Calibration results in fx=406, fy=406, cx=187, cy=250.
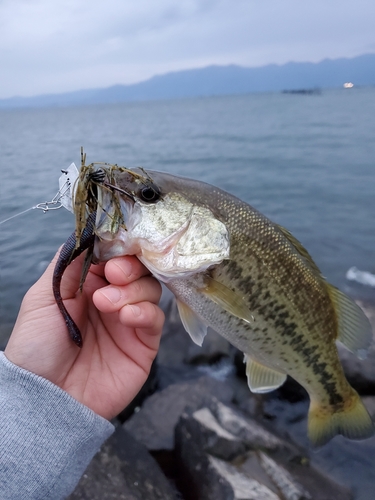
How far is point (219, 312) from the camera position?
9.43 ft

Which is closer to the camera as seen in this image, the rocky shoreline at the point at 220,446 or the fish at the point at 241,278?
the fish at the point at 241,278

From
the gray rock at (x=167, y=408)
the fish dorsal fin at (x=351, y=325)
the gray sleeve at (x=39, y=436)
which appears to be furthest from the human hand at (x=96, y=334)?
the gray rock at (x=167, y=408)

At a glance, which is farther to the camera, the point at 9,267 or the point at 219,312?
the point at 9,267

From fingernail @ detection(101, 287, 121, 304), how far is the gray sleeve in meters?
0.70

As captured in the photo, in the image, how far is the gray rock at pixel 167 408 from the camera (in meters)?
4.86

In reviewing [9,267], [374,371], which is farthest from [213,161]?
[374,371]

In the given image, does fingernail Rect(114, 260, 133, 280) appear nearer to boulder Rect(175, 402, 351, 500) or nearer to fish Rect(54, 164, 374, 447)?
fish Rect(54, 164, 374, 447)

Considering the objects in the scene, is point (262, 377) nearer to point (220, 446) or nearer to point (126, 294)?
point (220, 446)

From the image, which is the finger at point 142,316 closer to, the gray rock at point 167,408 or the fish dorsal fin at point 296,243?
the fish dorsal fin at point 296,243

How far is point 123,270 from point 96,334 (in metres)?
0.87

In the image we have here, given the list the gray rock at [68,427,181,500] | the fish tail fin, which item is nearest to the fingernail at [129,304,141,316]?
the fish tail fin

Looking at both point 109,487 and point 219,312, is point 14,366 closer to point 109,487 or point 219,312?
point 219,312

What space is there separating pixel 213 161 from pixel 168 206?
2360 cm

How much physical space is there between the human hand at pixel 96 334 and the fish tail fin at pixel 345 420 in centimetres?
164
